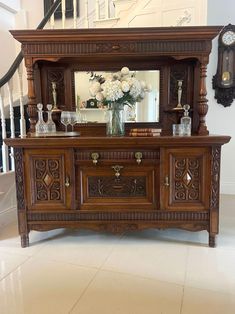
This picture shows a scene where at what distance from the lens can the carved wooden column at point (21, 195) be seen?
1890 millimetres

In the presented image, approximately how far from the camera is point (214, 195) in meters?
1.87

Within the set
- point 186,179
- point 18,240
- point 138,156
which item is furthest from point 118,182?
point 18,240

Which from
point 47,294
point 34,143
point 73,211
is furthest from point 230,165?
point 47,294

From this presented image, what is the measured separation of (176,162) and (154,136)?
240 millimetres

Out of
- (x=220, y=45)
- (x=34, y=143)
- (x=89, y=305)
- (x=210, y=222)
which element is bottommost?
(x=89, y=305)

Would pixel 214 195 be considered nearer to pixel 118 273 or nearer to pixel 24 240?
pixel 118 273

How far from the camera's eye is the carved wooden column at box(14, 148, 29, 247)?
1890 mm

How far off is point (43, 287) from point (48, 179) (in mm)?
729

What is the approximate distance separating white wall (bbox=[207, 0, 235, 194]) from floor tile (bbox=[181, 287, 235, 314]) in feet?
6.37

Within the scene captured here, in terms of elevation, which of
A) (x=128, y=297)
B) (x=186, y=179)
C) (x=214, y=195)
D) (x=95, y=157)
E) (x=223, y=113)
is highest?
(x=223, y=113)

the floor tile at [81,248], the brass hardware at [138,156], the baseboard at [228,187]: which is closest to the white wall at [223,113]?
the baseboard at [228,187]

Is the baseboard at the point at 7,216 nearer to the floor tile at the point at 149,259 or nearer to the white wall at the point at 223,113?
the floor tile at the point at 149,259

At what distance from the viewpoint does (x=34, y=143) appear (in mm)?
1849

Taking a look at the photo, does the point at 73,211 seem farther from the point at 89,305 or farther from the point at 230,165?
the point at 230,165
